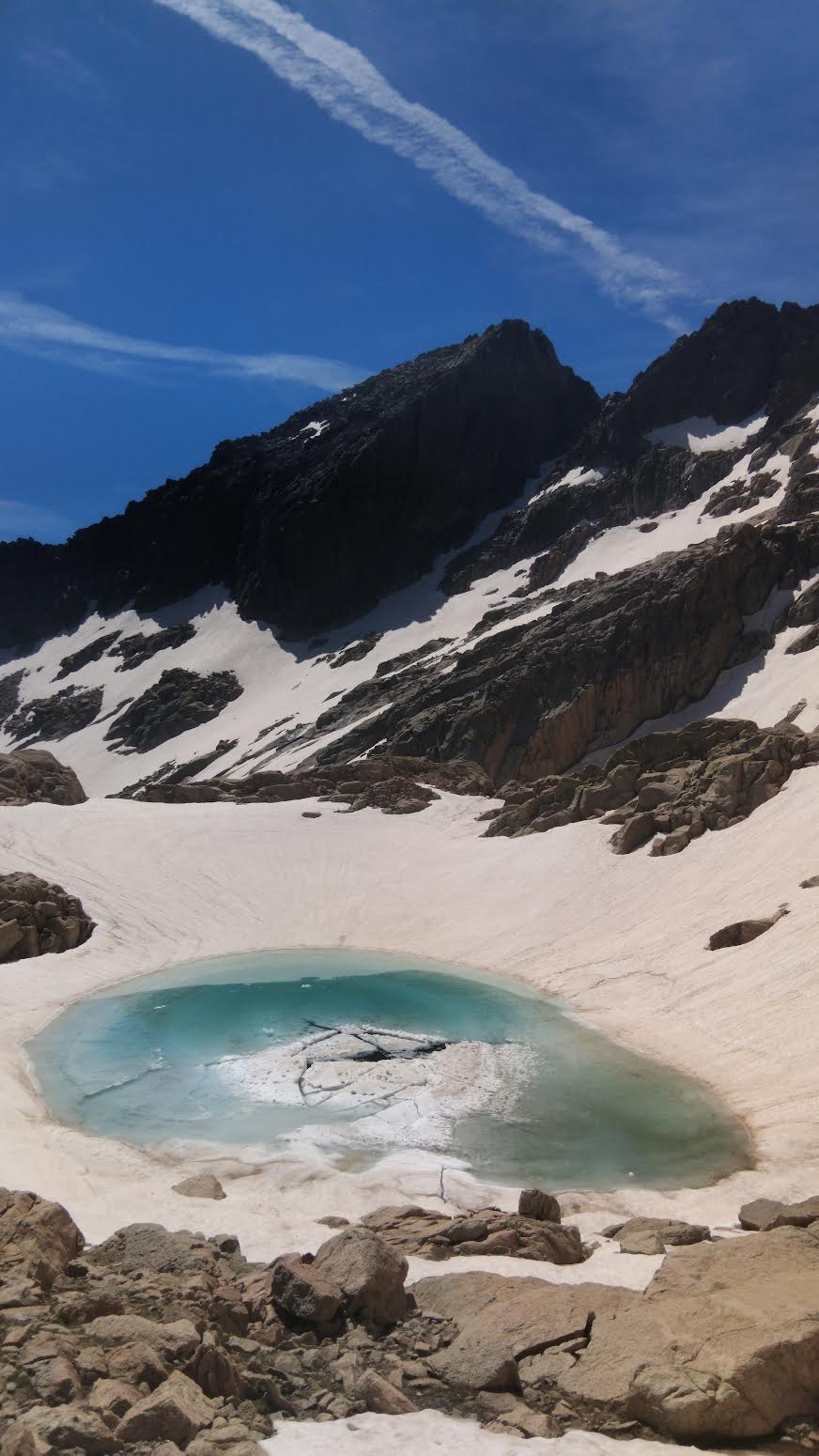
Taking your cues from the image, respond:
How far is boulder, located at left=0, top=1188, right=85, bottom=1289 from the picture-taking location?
7.40 m

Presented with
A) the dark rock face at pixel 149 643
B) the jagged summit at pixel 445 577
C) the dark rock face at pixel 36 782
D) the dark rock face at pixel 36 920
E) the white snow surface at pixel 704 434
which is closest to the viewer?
the dark rock face at pixel 36 920

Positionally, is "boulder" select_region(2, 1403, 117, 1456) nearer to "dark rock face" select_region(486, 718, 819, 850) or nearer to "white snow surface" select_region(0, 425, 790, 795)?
"dark rock face" select_region(486, 718, 819, 850)

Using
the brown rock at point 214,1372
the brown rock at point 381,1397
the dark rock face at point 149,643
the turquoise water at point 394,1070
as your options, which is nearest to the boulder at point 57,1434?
the brown rock at point 214,1372

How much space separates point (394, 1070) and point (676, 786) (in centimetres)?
1571

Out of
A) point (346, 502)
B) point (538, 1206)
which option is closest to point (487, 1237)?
point (538, 1206)

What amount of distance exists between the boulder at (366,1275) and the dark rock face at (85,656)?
10883 centimetres

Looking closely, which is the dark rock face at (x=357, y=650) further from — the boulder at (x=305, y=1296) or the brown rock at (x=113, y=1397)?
the brown rock at (x=113, y=1397)

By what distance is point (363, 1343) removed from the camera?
7094 mm

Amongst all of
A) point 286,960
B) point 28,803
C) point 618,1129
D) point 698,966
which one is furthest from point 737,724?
point 28,803

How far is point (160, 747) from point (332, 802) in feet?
151

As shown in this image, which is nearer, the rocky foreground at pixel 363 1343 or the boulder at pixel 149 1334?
the rocky foreground at pixel 363 1343

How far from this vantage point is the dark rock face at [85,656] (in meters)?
111

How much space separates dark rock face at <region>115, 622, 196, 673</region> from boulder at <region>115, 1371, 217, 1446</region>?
102376 mm

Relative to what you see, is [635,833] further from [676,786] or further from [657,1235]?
[657,1235]
